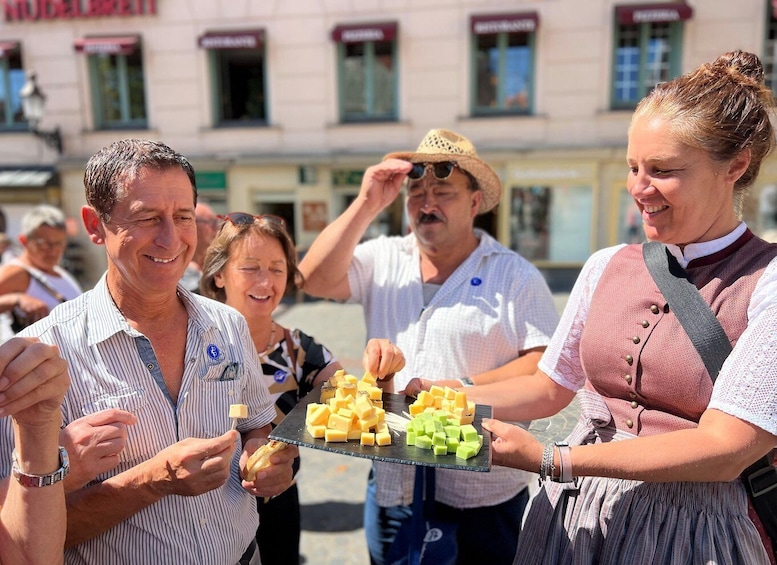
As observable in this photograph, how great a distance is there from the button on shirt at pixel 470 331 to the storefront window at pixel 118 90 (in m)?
13.6

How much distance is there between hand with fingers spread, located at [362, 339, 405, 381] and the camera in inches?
81.5

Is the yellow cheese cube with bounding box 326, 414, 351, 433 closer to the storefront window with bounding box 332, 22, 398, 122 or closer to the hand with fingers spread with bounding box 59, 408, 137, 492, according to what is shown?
the hand with fingers spread with bounding box 59, 408, 137, 492

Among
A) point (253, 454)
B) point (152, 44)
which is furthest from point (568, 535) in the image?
point (152, 44)

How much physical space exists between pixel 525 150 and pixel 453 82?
90.0 inches

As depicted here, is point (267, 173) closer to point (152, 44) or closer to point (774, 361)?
point (152, 44)

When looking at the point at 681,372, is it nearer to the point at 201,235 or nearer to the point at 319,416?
the point at 319,416

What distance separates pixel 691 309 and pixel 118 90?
15.3 m

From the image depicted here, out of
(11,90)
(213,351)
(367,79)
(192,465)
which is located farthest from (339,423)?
(11,90)

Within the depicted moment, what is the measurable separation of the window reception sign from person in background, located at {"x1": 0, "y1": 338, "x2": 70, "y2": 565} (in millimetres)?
14520

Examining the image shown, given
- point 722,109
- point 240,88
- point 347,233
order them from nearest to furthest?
point 722,109 → point 347,233 → point 240,88

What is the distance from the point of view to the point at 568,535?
5.58 ft

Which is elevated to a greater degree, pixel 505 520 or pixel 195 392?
pixel 195 392

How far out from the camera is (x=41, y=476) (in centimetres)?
134

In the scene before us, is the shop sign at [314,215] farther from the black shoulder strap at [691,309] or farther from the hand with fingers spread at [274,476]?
the black shoulder strap at [691,309]
